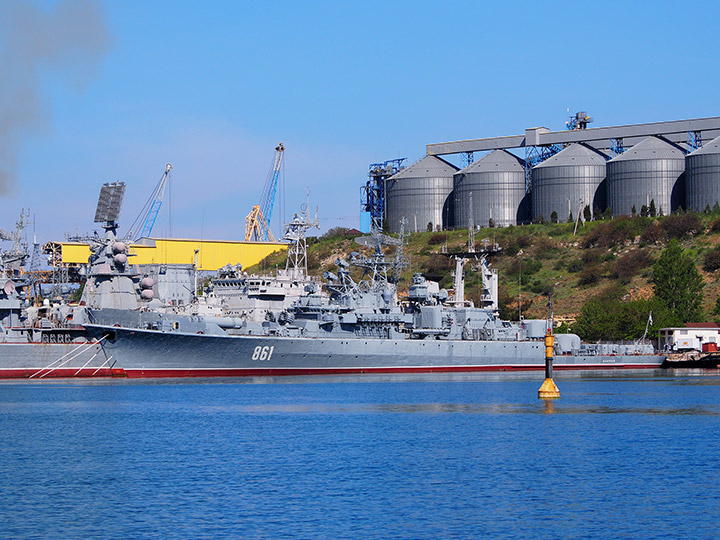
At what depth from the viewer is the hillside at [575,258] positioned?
11506 cm

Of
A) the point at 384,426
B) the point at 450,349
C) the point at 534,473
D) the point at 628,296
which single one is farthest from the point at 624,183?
the point at 534,473

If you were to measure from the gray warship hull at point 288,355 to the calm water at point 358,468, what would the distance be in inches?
595

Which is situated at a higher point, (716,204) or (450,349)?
(716,204)

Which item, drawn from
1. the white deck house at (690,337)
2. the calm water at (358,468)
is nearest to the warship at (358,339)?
the white deck house at (690,337)

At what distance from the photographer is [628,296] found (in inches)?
4503

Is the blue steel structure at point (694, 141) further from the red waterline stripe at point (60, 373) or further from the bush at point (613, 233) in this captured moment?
the red waterline stripe at point (60, 373)

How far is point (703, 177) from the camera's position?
122625mm

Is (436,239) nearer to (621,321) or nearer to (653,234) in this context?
(653,234)

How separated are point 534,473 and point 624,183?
341 feet

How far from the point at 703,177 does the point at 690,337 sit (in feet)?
106

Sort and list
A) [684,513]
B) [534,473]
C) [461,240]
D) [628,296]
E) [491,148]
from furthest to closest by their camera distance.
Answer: [491,148]
[461,240]
[628,296]
[534,473]
[684,513]

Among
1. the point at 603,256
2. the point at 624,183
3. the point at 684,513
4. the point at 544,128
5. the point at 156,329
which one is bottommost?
the point at 684,513

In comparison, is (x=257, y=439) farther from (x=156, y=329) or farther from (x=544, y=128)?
(x=544, y=128)

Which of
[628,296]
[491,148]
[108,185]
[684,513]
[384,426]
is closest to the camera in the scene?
[684,513]
